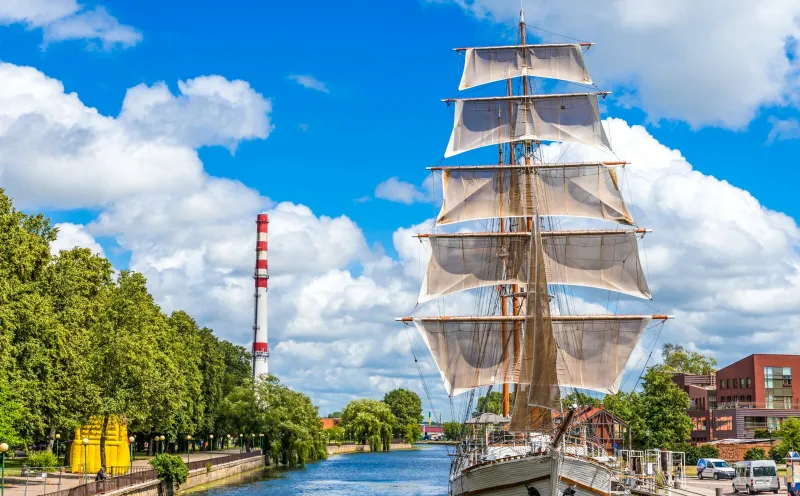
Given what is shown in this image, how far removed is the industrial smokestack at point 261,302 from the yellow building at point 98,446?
5471cm

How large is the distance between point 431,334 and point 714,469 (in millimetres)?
26368

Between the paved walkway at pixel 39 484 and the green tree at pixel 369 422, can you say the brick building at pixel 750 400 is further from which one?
the paved walkway at pixel 39 484

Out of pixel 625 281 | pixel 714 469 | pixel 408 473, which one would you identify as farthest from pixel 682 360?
pixel 625 281

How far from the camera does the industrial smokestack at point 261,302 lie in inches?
4919

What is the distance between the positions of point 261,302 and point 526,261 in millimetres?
70359

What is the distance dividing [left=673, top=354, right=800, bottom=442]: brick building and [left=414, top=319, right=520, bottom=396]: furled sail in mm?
49893

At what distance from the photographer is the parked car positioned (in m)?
70.9

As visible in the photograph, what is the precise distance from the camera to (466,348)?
60125 mm

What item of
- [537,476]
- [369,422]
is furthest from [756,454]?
[369,422]

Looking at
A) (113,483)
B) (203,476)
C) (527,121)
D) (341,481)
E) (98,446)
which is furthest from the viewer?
(341,481)

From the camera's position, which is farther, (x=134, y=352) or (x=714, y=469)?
(x=714, y=469)

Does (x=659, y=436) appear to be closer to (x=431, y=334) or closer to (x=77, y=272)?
(x=431, y=334)

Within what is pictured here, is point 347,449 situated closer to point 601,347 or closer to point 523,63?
point 523,63

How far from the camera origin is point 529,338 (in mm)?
44344
